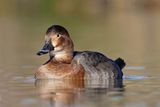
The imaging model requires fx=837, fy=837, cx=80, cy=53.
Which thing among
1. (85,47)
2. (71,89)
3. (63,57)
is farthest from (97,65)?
(85,47)

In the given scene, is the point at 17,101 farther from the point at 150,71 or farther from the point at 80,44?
the point at 80,44

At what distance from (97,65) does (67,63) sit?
0.57 m

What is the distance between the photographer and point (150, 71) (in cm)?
1664

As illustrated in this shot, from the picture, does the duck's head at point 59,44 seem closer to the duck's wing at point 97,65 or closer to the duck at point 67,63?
the duck at point 67,63

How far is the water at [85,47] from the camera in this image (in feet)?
41.7

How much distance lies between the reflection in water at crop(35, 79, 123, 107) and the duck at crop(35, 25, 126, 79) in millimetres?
161

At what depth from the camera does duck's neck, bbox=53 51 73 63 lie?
15930mm

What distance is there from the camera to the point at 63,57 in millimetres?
15969

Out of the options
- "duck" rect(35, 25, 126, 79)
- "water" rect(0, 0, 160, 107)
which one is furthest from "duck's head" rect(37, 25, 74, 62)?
"water" rect(0, 0, 160, 107)

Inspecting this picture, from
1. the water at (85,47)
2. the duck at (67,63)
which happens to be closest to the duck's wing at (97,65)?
the duck at (67,63)

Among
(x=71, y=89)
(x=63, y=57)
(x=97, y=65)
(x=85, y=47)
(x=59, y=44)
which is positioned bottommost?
(x=71, y=89)

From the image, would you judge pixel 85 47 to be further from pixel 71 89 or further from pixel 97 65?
pixel 71 89

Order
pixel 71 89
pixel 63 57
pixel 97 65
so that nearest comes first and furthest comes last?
1. pixel 71 89
2. pixel 97 65
3. pixel 63 57

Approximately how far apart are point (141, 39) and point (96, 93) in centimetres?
1428
